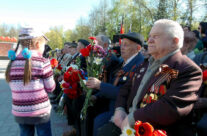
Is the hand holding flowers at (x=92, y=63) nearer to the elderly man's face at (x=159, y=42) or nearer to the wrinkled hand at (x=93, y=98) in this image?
the wrinkled hand at (x=93, y=98)

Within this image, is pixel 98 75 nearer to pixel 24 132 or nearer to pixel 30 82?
pixel 30 82

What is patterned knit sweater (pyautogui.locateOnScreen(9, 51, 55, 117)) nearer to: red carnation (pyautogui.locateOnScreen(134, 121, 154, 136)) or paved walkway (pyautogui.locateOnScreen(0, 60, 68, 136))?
red carnation (pyautogui.locateOnScreen(134, 121, 154, 136))

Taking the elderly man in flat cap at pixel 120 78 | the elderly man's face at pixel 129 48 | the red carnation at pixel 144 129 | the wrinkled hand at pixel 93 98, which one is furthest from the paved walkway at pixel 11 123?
the red carnation at pixel 144 129

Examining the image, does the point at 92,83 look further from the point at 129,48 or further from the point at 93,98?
the point at 129,48

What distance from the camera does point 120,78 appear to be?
2.75 metres

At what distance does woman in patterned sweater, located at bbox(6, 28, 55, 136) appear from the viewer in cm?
215

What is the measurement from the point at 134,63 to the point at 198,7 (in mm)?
15084

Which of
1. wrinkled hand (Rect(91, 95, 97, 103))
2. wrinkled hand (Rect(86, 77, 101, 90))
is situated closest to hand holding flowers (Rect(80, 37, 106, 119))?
wrinkled hand (Rect(86, 77, 101, 90))

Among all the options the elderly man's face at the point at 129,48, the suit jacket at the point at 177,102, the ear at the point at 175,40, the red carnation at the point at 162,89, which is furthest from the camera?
the elderly man's face at the point at 129,48

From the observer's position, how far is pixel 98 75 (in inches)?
106

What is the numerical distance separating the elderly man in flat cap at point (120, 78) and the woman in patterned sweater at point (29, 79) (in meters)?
0.63

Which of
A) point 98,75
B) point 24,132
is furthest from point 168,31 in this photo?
point 24,132

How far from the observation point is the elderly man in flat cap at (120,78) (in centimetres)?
253

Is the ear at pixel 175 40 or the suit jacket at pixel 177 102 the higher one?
the ear at pixel 175 40
